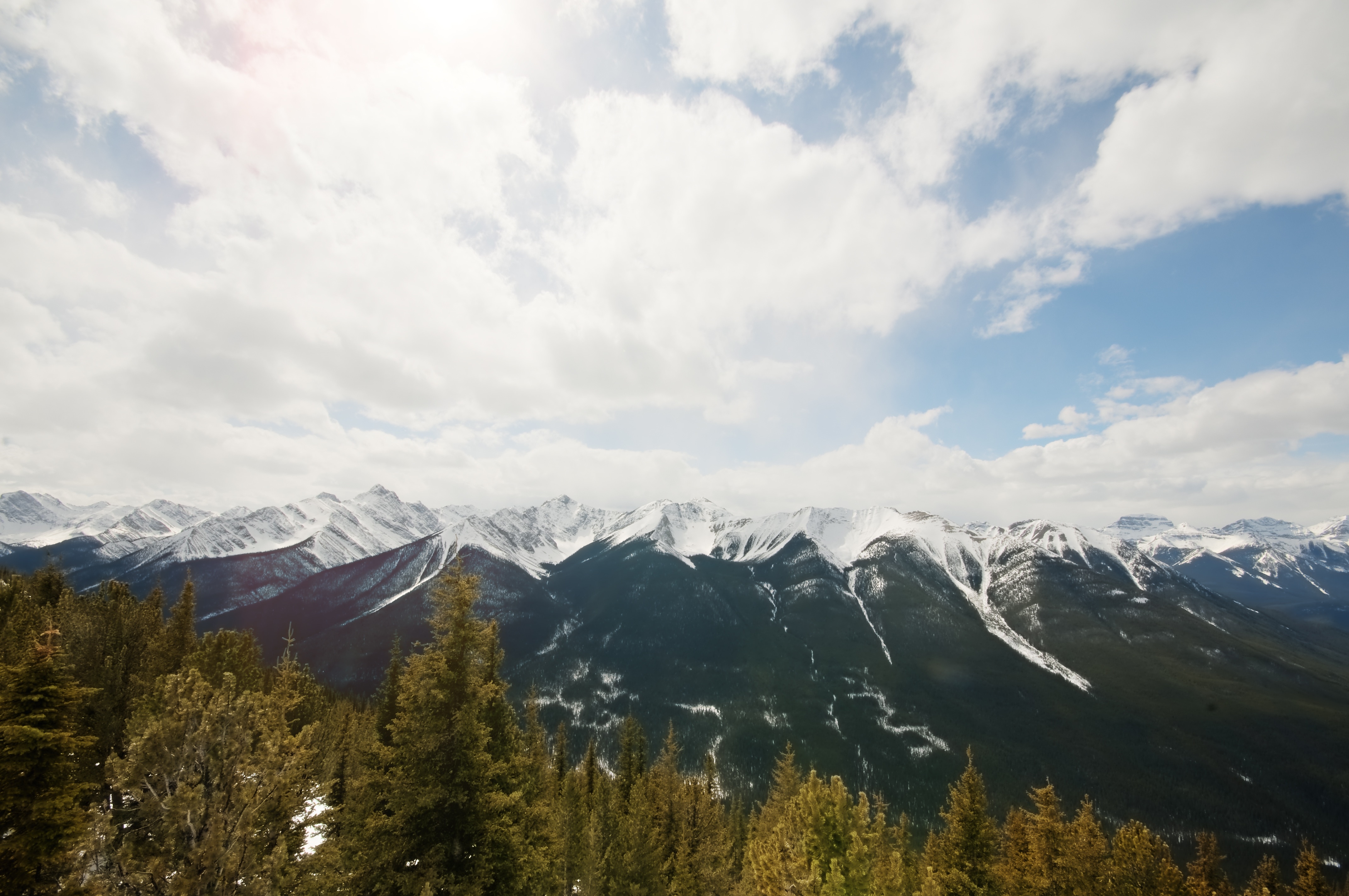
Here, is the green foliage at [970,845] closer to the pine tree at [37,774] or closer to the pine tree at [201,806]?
the pine tree at [201,806]

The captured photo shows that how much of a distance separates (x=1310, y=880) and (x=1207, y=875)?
7.74m

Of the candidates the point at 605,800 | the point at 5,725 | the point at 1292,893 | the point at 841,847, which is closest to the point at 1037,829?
the point at 841,847

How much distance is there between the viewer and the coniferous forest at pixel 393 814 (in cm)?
1382

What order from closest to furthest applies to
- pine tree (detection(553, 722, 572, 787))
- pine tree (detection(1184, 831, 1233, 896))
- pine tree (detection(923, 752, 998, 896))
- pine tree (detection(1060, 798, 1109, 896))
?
1. pine tree (detection(1060, 798, 1109, 896))
2. pine tree (detection(1184, 831, 1233, 896))
3. pine tree (detection(923, 752, 998, 896))
4. pine tree (detection(553, 722, 572, 787))

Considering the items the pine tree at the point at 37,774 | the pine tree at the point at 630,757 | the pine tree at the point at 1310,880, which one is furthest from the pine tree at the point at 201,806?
the pine tree at the point at 1310,880

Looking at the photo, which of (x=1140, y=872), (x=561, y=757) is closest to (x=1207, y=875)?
(x=1140, y=872)

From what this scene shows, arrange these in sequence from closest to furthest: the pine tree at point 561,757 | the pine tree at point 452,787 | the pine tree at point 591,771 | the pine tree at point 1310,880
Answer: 1. the pine tree at point 452,787
2. the pine tree at point 1310,880
3. the pine tree at point 591,771
4. the pine tree at point 561,757

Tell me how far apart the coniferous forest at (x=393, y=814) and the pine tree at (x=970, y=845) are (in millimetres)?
123

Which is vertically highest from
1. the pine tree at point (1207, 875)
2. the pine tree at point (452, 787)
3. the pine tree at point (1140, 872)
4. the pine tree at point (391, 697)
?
the pine tree at point (452, 787)

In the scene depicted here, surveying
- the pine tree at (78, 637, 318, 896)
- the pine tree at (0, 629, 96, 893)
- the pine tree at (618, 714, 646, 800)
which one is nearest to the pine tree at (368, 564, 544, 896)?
the pine tree at (78, 637, 318, 896)

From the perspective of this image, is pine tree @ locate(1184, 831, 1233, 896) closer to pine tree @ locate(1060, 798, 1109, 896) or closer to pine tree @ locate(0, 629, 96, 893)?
pine tree @ locate(1060, 798, 1109, 896)

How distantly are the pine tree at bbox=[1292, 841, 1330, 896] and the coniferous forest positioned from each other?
0.15 metres

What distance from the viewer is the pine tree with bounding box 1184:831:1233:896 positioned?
29.2 meters

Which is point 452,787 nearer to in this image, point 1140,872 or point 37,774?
point 37,774
